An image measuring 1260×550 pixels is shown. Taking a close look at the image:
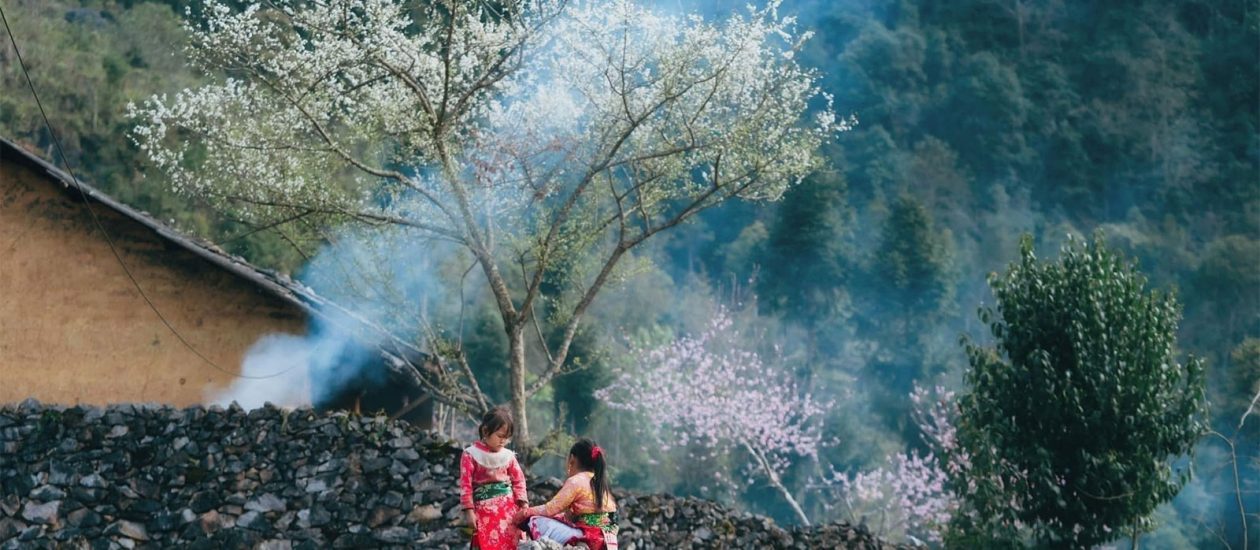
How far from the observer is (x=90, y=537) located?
12516 mm

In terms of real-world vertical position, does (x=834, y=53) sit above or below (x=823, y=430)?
above

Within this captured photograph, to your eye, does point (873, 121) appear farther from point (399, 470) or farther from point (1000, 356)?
point (399, 470)

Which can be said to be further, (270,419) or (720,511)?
(720,511)

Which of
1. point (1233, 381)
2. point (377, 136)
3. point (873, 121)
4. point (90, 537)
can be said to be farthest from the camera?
point (873, 121)

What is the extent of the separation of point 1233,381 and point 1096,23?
39.1m

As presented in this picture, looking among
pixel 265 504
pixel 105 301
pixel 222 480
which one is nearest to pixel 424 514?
pixel 265 504

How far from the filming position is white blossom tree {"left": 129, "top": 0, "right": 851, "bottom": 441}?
51.7 feet

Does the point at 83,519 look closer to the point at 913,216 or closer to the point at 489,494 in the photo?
the point at 489,494

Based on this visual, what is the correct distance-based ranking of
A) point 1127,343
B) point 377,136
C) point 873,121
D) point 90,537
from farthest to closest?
point 873,121 < point 377,136 < point 1127,343 < point 90,537

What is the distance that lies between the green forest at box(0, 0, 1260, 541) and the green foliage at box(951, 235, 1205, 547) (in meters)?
0.18

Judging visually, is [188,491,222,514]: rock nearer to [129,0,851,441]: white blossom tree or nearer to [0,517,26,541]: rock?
[0,517,26,541]: rock

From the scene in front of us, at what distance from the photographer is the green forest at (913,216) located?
30.8 metres

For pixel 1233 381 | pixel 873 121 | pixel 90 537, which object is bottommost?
pixel 90 537

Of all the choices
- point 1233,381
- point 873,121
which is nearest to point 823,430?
point 1233,381
